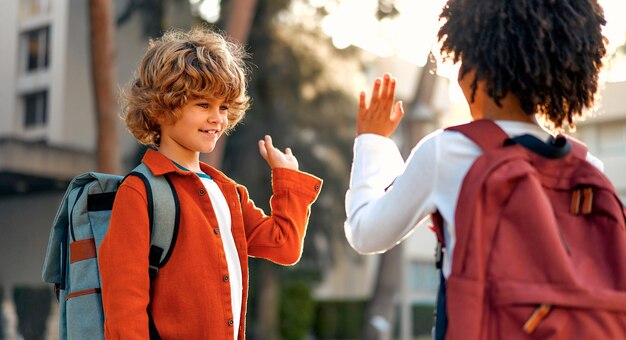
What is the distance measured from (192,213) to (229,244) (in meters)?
0.17

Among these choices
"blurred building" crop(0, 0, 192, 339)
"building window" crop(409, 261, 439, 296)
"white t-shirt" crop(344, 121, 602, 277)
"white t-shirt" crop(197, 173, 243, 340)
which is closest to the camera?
"white t-shirt" crop(344, 121, 602, 277)

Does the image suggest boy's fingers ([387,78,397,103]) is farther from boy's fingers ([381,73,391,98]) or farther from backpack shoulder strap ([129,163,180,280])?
backpack shoulder strap ([129,163,180,280])

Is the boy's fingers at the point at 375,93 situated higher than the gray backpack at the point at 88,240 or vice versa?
the boy's fingers at the point at 375,93

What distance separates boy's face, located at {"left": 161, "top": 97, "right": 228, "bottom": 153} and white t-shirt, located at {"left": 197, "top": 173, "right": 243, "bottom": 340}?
11cm

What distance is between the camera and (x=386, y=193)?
2131 mm

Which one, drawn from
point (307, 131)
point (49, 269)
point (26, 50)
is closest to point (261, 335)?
point (307, 131)

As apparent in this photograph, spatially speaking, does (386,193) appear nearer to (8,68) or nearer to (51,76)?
(51,76)

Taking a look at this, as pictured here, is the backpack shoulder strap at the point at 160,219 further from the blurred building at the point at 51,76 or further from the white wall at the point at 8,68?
the white wall at the point at 8,68

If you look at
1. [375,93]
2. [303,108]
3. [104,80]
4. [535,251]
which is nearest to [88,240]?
[375,93]

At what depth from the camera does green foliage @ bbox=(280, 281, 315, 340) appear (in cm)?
2819

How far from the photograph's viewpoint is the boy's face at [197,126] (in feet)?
9.48

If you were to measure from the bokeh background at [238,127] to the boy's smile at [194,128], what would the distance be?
9085 millimetres

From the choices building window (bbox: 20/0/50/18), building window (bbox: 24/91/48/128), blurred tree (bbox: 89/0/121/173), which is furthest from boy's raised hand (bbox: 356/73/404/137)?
building window (bbox: 20/0/50/18)

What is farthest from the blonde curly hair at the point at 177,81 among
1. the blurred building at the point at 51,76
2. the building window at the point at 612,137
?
the building window at the point at 612,137
